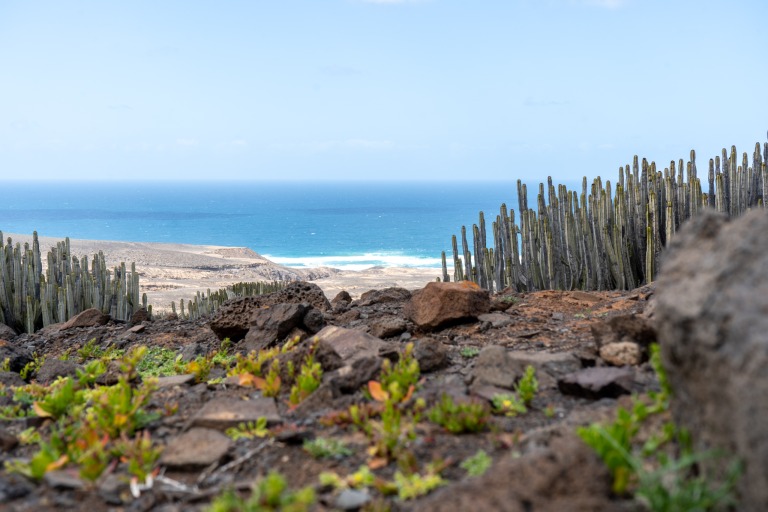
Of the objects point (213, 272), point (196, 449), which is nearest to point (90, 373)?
point (196, 449)

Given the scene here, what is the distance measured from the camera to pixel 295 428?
3.64 m

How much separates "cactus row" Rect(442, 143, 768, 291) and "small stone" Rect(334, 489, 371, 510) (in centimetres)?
615

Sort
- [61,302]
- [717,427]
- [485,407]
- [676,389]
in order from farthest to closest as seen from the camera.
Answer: [61,302] < [485,407] < [676,389] < [717,427]

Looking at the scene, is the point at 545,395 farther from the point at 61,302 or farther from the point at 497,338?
the point at 61,302

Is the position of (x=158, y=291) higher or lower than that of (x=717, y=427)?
lower

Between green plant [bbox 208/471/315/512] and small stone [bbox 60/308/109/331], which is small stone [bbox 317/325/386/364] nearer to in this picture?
green plant [bbox 208/471/315/512]

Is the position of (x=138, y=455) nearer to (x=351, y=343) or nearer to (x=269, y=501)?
(x=269, y=501)

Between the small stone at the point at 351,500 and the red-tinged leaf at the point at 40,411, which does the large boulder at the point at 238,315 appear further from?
the small stone at the point at 351,500

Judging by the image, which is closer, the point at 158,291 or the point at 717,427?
the point at 717,427

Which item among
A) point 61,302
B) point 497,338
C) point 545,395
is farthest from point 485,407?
point 61,302

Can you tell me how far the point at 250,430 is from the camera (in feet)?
12.2

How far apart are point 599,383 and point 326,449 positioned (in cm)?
147

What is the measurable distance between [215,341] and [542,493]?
5.14 metres

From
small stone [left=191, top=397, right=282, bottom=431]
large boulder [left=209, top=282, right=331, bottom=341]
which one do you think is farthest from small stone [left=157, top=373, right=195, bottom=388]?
large boulder [left=209, top=282, right=331, bottom=341]
